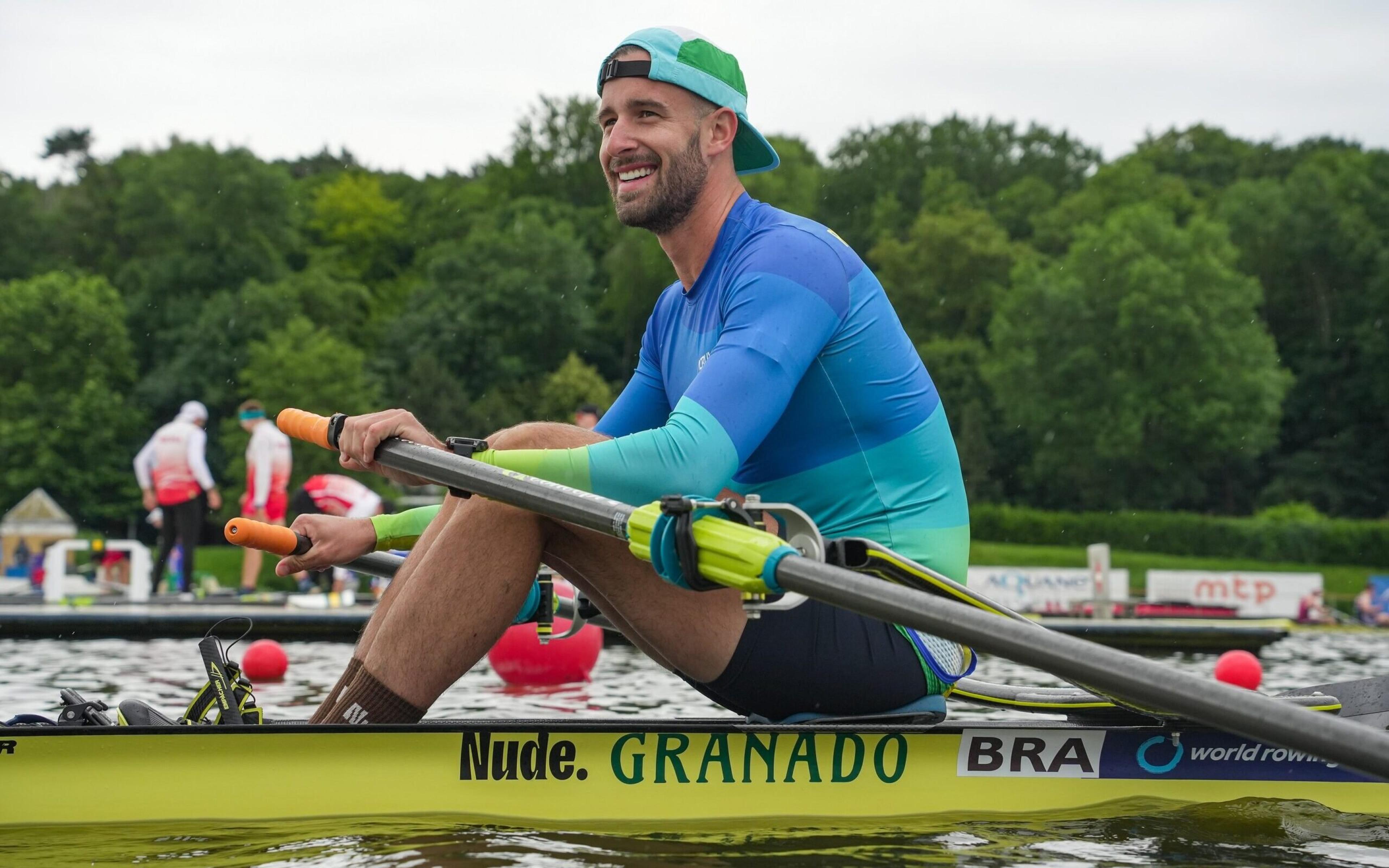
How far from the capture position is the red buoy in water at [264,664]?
28.4ft

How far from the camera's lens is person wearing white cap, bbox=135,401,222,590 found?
14.6 m

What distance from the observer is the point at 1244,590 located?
2206 centimetres

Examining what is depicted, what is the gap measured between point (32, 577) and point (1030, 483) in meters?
42.7

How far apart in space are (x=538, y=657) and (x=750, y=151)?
4.55m

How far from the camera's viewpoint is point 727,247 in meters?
4.06

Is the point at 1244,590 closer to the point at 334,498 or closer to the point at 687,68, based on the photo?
the point at 334,498

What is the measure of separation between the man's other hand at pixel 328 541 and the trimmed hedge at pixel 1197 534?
132ft

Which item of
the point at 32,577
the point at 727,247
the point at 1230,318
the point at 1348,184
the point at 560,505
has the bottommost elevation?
the point at 32,577

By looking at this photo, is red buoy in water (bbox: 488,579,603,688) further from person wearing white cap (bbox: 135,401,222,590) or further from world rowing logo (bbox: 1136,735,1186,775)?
person wearing white cap (bbox: 135,401,222,590)

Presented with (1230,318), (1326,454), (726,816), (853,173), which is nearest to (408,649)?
(726,816)

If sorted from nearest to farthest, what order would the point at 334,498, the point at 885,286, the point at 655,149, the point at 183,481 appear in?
the point at 655,149, the point at 183,481, the point at 334,498, the point at 885,286

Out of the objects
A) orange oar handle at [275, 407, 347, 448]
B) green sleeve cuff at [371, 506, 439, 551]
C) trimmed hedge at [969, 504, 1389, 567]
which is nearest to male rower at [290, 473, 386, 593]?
green sleeve cuff at [371, 506, 439, 551]

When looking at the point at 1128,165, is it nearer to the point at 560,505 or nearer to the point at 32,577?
the point at 32,577

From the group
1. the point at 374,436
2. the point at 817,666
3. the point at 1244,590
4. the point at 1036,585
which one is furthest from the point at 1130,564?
the point at 374,436
